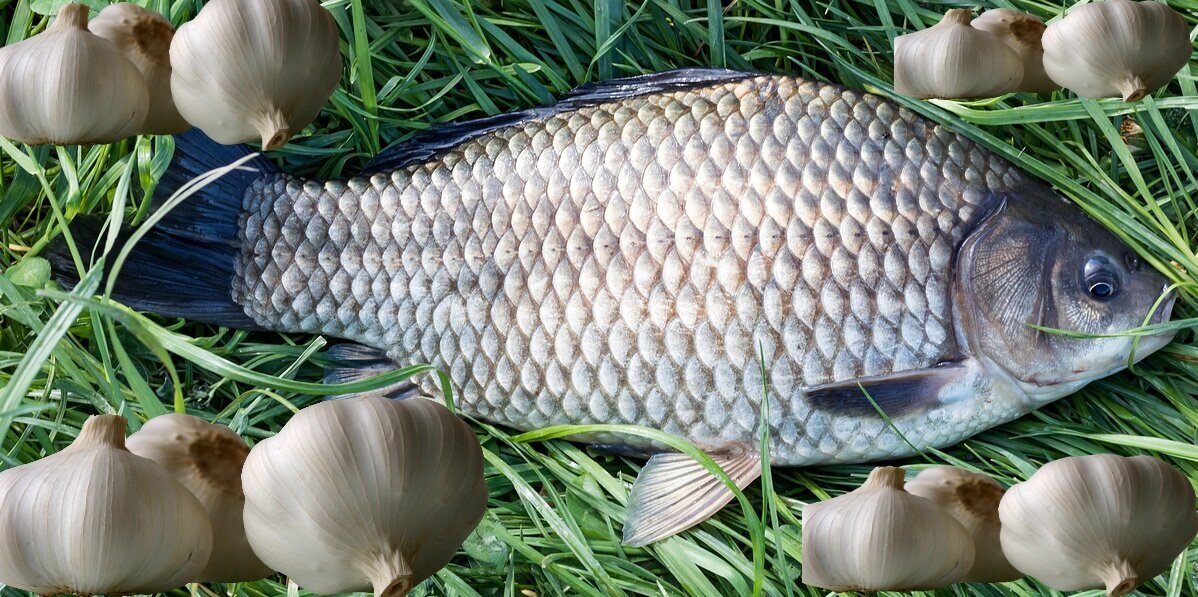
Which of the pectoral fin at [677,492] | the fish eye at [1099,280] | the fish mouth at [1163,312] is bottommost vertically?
the pectoral fin at [677,492]

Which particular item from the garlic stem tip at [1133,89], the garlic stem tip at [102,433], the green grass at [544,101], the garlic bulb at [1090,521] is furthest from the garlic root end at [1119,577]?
the garlic stem tip at [102,433]

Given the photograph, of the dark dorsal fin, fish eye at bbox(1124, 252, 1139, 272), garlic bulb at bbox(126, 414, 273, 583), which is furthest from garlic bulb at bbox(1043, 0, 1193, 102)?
garlic bulb at bbox(126, 414, 273, 583)

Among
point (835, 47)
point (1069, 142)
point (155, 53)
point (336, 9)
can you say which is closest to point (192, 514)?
point (155, 53)

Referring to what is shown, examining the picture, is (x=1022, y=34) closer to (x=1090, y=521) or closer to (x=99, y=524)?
(x=1090, y=521)

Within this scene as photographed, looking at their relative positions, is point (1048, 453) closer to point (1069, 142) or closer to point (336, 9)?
point (1069, 142)

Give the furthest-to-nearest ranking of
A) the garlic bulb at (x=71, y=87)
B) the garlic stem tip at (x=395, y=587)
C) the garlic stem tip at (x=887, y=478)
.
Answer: the garlic bulb at (x=71, y=87), the garlic stem tip at (x=887, y=478), the garlic stem tip at (x=395, y=587)

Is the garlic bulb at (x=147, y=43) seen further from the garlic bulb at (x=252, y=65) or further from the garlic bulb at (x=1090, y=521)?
the garlic bulb at (x=1090, y=521)

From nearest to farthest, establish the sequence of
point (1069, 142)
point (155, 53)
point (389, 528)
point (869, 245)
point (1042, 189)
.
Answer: point (389, 528) < point (155, 53) < point (869, 245) < point (1042, 189) < point (1069, 142)

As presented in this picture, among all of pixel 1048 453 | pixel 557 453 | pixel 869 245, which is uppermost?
pixel 869 245
